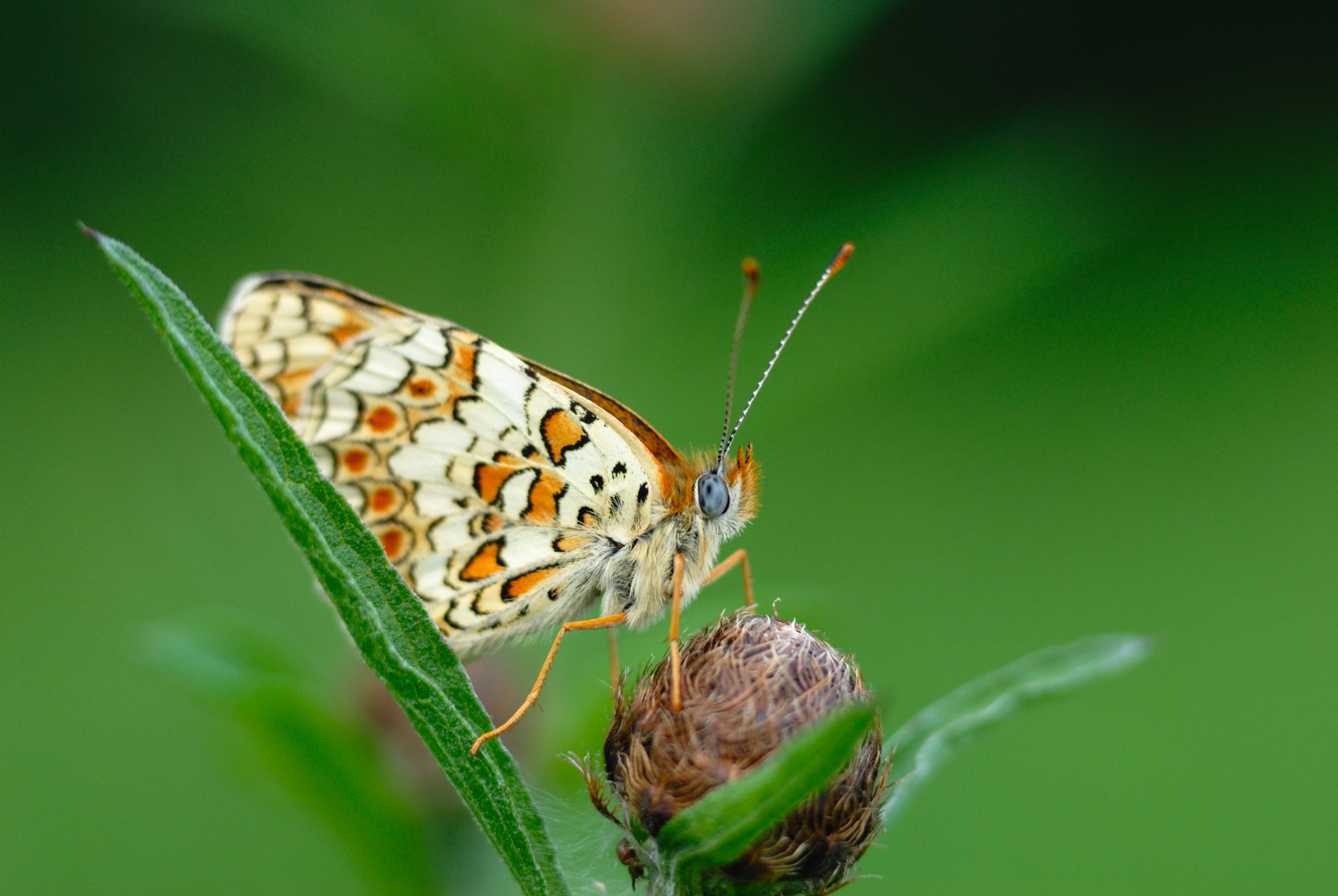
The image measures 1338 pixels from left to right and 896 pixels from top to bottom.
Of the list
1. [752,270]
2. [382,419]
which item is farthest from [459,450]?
[752,270]

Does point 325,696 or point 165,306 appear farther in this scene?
point 325,696

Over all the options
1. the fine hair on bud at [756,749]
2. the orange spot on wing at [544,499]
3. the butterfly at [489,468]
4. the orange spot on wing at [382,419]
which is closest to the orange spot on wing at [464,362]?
the butterfly at [489,468]

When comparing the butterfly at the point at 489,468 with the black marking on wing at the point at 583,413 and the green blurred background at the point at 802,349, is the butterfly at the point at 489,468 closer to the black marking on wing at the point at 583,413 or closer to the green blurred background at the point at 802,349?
the black marking on wing at the point at 583,413

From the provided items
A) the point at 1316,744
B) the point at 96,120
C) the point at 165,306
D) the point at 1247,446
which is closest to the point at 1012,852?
the point at 1316,744

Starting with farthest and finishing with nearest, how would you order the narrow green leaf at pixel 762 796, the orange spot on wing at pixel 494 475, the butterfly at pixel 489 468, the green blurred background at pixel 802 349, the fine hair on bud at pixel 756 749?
the green blurred background at pixel 802 349, the orange spot on wing at pixel 494 475, the butterfly at pixel 489 468, the fine hair on bud at pixel 756 749, the narrow green leaf at pixel 762 796

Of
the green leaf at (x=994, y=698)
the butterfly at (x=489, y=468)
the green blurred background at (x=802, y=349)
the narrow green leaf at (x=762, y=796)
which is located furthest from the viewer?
the green blurred background at (x=802, y=349)

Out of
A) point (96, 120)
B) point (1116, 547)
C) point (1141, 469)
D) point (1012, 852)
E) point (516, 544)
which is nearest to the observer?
point (516, 544)

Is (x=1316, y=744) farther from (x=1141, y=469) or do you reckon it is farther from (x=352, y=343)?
(x=352, y=343)
